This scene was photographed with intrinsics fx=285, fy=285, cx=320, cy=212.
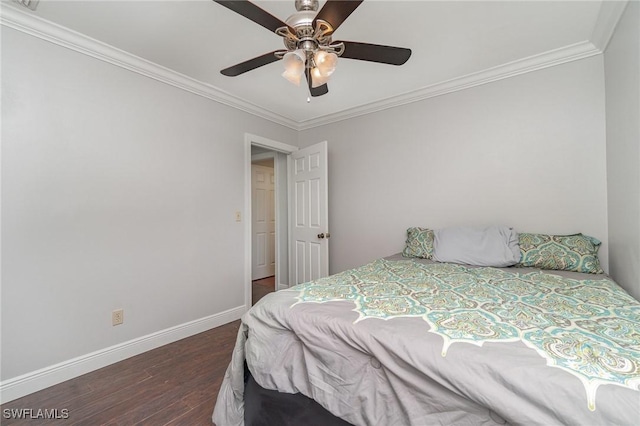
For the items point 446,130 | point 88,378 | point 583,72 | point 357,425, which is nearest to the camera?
point 357,425

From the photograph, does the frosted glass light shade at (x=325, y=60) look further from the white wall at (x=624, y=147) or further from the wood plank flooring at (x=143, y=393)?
the wood plank flooring at (x=143, y=393)

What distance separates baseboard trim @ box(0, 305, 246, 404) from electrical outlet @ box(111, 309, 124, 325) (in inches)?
6.9

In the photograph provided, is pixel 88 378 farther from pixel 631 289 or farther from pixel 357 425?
pixel 631 289

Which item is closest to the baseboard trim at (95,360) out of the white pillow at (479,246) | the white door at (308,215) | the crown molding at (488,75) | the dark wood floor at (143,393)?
the dark wood floor at (143,393)

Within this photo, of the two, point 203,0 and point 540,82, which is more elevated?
point 203,0

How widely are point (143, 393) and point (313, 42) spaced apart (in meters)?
2.30

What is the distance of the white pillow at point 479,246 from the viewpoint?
2.14 meters

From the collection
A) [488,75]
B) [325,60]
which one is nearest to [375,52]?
[325,60]

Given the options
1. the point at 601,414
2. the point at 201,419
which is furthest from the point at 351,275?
the point at 601,414

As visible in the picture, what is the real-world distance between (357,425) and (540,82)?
2826 millimetres

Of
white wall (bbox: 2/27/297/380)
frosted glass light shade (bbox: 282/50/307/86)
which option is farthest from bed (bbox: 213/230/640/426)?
white wall (bbox: 2/27/297/380)

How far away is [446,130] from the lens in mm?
2799

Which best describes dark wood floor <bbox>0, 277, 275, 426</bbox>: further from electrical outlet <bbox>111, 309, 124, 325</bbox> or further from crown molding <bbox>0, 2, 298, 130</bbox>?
crown molding <bbox>0, 2, 298, 130</bbox>

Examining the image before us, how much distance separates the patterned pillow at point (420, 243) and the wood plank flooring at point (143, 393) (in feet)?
5.96
